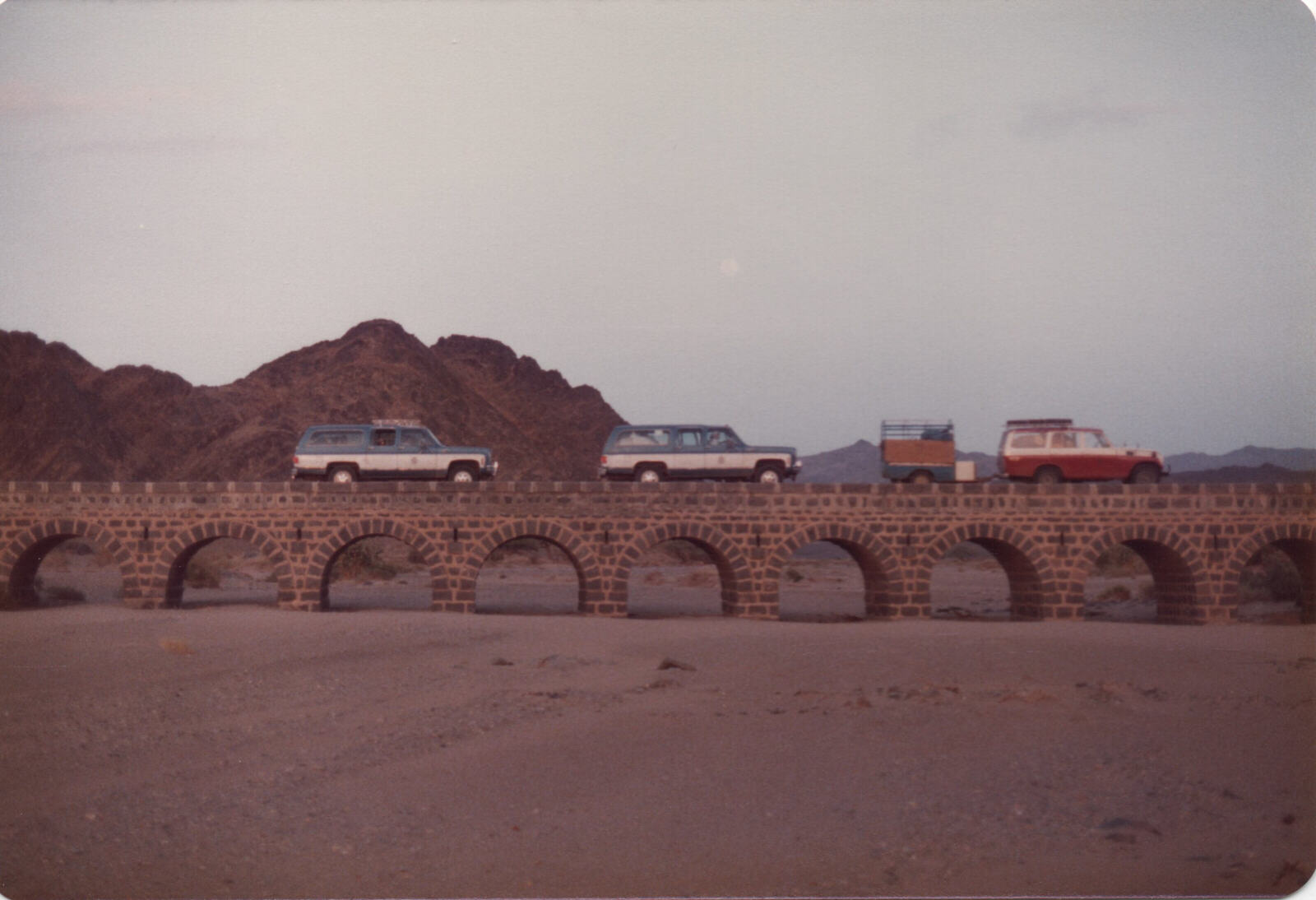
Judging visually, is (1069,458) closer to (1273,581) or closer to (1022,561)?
(1022,561)

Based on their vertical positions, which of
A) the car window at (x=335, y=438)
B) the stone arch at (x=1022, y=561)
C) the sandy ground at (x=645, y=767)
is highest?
the car window at (x=335, y=438)

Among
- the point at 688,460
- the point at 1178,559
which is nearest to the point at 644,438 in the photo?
the point at 688,460

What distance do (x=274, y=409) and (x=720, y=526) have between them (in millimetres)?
41960

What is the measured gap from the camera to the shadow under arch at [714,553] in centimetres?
2119

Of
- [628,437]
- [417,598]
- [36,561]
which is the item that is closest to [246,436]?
[417,598]

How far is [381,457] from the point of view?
22.2 metres

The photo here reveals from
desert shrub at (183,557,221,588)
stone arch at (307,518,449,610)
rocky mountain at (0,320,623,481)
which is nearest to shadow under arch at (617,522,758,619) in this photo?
stone arch at (307,518,449,610)

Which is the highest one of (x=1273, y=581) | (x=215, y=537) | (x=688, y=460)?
(x=688, y=460)

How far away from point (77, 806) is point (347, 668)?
6.56m

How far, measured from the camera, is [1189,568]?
2117 centimetres

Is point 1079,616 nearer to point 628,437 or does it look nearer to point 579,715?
point 628,437

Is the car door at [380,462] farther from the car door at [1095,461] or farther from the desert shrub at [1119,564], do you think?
the desert shrub at [1119,564]

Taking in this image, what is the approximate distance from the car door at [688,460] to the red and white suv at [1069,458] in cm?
644

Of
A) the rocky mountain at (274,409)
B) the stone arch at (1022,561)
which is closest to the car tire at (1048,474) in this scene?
the stone arch at (1022,561)
